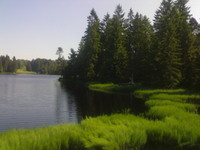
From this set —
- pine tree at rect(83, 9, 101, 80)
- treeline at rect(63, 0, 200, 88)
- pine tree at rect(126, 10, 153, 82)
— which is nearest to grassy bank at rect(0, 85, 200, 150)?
treeline at rect(63, 0, 200, 88)

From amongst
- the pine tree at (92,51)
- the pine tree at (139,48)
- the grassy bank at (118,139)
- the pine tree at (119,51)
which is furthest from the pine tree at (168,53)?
the grassy bank at (118,139)

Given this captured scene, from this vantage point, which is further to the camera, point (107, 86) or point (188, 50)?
point (107, 86)

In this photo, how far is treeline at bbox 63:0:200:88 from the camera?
119 ft

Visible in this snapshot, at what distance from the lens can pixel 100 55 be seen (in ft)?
197

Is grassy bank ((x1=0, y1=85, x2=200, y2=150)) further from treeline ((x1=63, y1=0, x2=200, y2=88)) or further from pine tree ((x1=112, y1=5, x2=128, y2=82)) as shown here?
pine tree ((x1=112, y1=5, x2=128, y2=82))

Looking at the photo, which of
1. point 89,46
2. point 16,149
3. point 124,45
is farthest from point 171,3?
point 16,149

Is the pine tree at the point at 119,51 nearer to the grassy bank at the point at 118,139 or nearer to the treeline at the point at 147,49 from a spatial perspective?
the treeline at the point at 147,49

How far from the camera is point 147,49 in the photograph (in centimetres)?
4516

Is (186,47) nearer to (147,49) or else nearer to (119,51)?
(147,49)

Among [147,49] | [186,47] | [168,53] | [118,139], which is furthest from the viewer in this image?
[147,49]

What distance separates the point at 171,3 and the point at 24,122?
3680cm

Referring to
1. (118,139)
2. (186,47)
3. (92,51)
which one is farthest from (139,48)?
(118,139)

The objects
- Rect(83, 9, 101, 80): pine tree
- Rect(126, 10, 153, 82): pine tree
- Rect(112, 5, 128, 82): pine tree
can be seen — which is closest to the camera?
Rect(126, 10, 153, 82): pine tree

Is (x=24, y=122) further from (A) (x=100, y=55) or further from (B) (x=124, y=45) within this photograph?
(A) (x=100, y=55)
